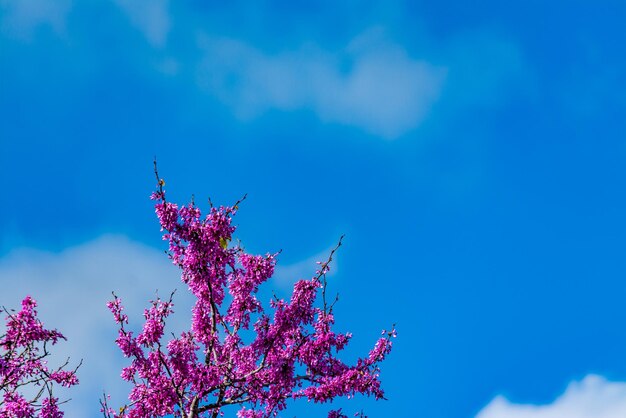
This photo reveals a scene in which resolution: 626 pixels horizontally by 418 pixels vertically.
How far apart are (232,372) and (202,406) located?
97cm

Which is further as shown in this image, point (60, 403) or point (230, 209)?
point (60, 403)

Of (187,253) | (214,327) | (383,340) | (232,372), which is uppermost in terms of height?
(187,253)

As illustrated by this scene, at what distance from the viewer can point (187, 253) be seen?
43.4 feet

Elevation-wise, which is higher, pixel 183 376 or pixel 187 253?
pixel 187 253

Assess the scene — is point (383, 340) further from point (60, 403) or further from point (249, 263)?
point (60, 403)

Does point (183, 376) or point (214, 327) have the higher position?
point (214, 327)

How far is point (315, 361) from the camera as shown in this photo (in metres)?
13.8

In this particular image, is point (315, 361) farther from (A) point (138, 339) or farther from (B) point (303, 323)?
(A) point (138, 339)

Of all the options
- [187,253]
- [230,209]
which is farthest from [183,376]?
[230,209]

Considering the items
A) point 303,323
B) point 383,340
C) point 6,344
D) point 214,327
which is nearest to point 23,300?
point 6,344

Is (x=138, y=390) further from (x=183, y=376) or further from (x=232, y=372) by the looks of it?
(x=232, y=372)

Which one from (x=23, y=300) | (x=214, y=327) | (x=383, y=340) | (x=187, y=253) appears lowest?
(x=383, y=340)

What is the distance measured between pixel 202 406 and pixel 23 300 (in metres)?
4.91

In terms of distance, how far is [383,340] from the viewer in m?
13.5
